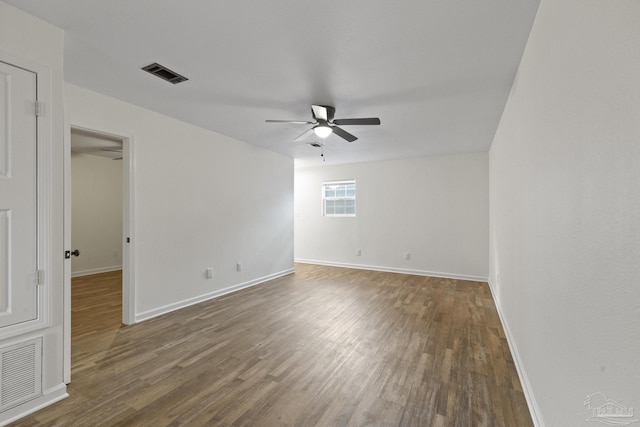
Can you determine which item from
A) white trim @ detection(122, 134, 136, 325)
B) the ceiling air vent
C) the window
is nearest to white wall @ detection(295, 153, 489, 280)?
the window

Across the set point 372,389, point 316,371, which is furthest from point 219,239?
point 372,389

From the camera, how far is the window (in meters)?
6.61

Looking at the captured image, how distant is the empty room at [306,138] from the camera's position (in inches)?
40.1

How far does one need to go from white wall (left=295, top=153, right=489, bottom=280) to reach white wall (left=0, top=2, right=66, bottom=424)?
5203 millimetres

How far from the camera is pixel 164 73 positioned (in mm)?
2426

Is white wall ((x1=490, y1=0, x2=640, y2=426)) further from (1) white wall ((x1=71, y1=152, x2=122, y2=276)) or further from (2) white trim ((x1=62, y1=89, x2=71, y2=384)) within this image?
(1) white wall ((x1=71, y1=152, x2=122, y2=276))

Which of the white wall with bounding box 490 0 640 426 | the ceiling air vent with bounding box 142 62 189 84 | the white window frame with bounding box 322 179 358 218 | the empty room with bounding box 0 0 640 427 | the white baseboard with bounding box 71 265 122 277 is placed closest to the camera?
the white wall with bounding box 490 0 640 426

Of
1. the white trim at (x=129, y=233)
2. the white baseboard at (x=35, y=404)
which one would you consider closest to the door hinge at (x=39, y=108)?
the white trim at (x=129, y=233)

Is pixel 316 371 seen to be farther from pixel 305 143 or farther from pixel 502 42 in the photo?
pixel 305 143

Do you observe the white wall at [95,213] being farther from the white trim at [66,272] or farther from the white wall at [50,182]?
the white wall at [50,182]

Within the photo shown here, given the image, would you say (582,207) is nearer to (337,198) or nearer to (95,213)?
(337,198)

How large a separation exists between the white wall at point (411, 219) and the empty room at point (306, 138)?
127cm

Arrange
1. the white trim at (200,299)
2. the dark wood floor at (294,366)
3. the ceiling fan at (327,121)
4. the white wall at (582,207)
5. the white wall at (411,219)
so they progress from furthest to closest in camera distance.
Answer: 1. the white wall at (411,219)
2. the white trim at (200,299)
3. the ceiling fan at (327,121)
4. the dark wood floor at (294,366)
5. the white wall at (582,207)

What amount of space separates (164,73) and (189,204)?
1797 millimetres
